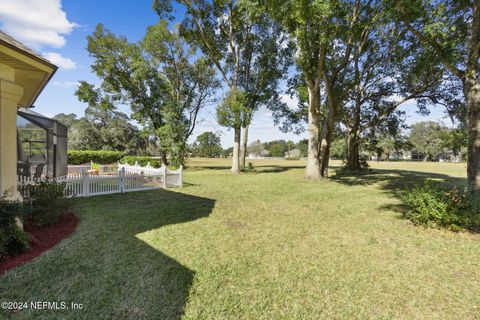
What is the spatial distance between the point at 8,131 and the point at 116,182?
595 cm

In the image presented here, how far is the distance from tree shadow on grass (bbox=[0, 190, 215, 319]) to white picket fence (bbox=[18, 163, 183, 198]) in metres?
2.93

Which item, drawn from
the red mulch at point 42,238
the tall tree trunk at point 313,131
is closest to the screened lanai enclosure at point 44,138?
the red mulch at point 42,238

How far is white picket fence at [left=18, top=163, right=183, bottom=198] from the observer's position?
798 centimetres

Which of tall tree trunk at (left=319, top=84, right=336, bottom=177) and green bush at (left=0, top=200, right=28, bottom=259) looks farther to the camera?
tall tree trunk at (left=319, top=84, right=336, bottom=177)

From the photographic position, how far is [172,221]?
5859 mm

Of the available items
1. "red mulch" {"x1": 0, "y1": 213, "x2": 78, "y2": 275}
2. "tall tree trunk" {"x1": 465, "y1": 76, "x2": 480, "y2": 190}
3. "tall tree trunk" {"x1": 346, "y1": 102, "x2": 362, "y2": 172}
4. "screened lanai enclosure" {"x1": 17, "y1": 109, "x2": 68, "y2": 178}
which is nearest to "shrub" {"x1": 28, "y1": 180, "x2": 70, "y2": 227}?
"red mulch" {"x1": 0, "y1": 213, "x2": 78, "y2": 275}

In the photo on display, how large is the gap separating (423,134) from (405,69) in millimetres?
81343

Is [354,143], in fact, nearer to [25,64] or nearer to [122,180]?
[122,180]

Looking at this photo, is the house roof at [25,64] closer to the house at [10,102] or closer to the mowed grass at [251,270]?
the house at [10,102]

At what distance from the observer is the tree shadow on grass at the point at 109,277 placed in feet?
8.61

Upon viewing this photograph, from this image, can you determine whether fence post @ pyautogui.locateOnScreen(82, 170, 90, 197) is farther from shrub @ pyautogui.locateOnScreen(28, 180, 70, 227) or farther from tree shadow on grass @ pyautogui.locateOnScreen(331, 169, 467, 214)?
tree shadow on grass @ pyautogui.locateOnScreen(331, 169, 467, 214)

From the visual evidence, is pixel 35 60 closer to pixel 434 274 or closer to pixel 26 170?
pixel 26 170

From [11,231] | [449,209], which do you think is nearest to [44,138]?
[11,231]

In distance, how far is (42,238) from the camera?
4.41 metres
